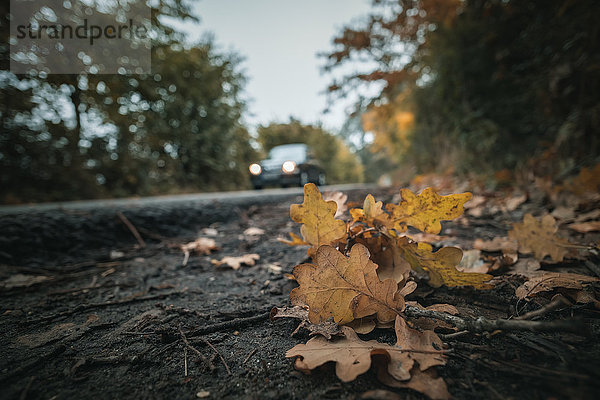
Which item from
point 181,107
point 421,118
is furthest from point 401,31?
point 181,107

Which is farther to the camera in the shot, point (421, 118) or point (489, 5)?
point (421, 118)

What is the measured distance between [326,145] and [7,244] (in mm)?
20081

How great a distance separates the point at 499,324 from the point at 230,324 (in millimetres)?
651

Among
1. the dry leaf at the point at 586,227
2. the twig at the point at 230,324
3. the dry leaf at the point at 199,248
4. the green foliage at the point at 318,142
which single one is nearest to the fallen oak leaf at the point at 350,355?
the twig at the point at 230,324

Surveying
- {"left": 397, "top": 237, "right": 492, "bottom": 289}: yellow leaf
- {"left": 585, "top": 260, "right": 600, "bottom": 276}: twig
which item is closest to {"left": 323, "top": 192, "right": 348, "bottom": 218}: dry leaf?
{"left": 397, "top": 237, "right": 492, "bottom": 289}: yellow leaf

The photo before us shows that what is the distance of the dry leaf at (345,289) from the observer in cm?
68

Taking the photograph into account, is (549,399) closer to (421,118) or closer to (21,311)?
(21,311)

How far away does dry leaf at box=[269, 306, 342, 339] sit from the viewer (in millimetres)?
673

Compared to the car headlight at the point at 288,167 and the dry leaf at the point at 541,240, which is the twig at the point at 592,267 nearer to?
the dry leaf at the point at 541,240

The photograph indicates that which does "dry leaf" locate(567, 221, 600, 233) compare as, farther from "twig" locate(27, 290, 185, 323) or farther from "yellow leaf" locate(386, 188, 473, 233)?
"twig" locate(27, 290, 185, 323)

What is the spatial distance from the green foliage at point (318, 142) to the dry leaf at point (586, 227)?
17625mm

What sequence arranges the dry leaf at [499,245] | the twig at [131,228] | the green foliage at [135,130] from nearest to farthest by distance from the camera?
1. the dry leaf at [499,245]
2. the twig at [131,228]
3. the green foliage at [135,130]

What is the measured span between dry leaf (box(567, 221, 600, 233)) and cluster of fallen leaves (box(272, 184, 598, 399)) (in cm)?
35

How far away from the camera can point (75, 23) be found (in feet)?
22.2
